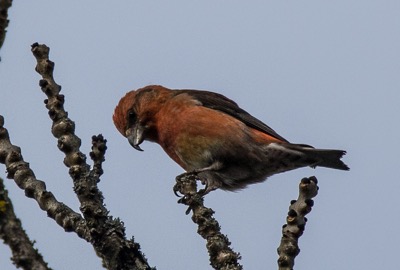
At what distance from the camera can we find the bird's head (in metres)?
7.54

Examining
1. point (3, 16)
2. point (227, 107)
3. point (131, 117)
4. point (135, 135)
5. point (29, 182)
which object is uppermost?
point (227, 107)

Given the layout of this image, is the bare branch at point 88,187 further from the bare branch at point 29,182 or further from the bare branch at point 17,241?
the bare branch at point 17,241

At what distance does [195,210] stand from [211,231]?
0.99 ft

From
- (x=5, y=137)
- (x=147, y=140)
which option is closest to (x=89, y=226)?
(x=5, y=137)

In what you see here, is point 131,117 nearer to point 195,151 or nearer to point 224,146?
point 195,151

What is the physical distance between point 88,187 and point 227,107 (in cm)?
410

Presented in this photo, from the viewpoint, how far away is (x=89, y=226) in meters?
3.49

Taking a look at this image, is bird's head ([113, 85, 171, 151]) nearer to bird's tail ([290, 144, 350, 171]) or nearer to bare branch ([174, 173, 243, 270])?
bird's tail ([290, 144, 350, 171])

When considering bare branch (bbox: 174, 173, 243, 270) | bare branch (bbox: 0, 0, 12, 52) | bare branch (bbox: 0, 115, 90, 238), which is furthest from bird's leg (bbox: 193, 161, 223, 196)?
bare branch (bbox: 0, 0, 12, 52)

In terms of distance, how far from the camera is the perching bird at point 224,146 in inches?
271

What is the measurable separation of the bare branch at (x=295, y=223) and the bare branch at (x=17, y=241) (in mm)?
1177

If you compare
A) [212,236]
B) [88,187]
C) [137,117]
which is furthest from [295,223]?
[137,117]

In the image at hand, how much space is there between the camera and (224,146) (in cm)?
694

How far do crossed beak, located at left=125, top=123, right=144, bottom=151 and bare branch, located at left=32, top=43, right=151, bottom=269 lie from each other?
354cm
